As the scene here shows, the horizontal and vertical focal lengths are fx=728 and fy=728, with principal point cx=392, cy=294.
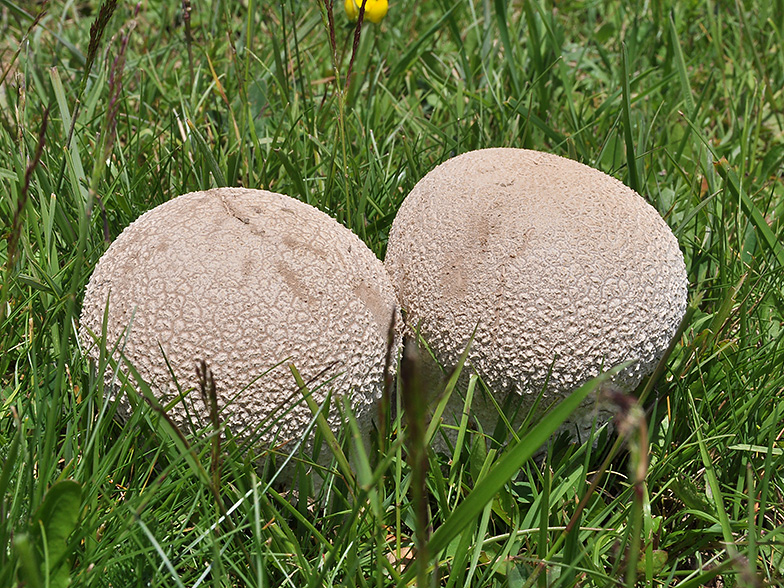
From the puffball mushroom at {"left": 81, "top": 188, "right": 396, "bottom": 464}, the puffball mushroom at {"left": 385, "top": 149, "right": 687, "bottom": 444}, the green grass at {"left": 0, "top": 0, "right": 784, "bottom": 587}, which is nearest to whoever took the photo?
the green grass at {"left": 0, "top": 0, "right": 784, "bottom": 587}

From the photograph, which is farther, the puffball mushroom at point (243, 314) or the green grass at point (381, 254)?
the puffball mushroom at point (243, 314)

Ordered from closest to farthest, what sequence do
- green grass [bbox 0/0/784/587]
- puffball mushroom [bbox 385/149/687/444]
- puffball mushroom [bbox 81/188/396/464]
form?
green grass [bbox 0/0/784/587] < puffball mushroom [bbox 81/188/396/464] < puffball mushroom [bbox 385/149/687/444]

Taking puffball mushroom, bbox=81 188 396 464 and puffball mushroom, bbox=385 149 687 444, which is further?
puffball mushroom, bbox=385 149 687 444

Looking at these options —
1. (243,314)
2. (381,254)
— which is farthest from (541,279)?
(381,254)

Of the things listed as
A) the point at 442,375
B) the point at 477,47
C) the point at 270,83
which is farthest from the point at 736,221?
the point at 270,83

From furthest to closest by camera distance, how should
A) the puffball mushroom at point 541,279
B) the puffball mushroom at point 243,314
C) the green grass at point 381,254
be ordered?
the puffball mushroom at point 541,279, the puffball mushroom at point 243,314, the green grass at point 381,254

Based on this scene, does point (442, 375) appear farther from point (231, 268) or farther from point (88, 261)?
point (88, 261)

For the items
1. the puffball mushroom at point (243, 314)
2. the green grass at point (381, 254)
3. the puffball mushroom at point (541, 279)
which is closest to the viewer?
the green grass at point (381, 254)
